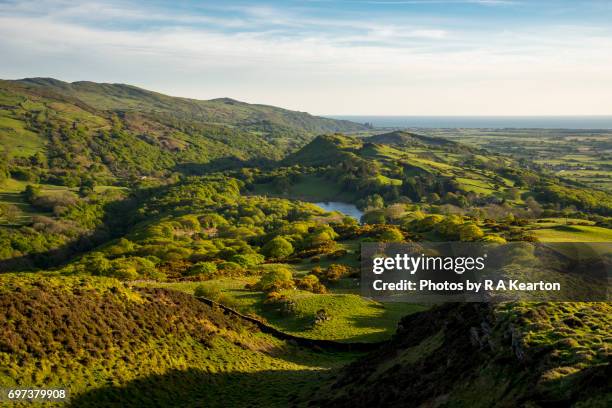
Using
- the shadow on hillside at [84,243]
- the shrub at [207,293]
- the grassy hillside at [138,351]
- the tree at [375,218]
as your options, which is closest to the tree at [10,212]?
the shadow on hillside at [84,243]

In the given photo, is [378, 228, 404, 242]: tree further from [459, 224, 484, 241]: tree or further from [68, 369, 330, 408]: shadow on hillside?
[68, 369, 330, 408]: shadow on hillside

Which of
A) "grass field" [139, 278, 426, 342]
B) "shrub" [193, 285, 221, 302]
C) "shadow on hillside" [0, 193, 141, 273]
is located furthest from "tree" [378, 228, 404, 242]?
"shadow on hillside" [0, 193, 141, 273]

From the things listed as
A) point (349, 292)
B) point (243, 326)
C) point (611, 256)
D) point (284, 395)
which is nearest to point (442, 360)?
point (284, 395)

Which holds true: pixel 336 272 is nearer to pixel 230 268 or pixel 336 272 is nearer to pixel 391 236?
pixel 230 268

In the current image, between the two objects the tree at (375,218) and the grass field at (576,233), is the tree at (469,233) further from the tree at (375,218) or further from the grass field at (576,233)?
the tree at (375,218)

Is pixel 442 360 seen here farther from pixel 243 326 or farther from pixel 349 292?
pixel 349 292

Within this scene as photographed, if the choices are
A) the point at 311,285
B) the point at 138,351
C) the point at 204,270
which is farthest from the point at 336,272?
the point at 138,351
